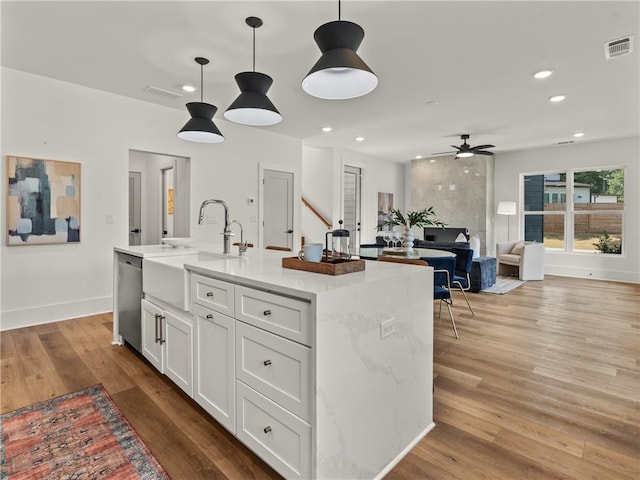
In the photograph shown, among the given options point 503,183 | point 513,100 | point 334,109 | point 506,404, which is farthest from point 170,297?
point 503,183

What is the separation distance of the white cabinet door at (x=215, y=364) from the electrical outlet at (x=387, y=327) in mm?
697

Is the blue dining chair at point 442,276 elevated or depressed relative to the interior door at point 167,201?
depressed

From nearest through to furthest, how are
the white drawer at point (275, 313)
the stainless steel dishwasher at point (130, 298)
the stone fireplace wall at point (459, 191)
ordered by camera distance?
the white drawer at point (275, 313) < the stainless steel dishwasher at point (130, 298) < the stone fireplace wall at point (459, 191)

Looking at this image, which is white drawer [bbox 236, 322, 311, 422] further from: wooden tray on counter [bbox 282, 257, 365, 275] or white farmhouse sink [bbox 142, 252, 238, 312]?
white farmhouse sink [bbox 142, 252, 238, 312]

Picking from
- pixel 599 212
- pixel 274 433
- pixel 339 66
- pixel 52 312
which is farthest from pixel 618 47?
pixel 52 312

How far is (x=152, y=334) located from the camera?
2.52m

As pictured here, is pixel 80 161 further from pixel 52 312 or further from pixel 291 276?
pixel 291 276

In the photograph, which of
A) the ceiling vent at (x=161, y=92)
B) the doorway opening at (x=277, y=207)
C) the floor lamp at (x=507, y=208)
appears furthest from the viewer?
the floor lamp at (x=507, y=208)

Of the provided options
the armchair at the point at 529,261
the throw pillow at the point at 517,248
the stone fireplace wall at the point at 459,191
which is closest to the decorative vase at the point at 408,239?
the armchair at the point at 529,261

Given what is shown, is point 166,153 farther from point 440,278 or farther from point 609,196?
point 609,196

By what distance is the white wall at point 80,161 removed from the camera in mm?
3648

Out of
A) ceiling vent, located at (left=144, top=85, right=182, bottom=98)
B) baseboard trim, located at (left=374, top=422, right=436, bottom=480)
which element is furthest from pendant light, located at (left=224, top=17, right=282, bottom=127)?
baseboard trim, located at (left=374, top=422, right=436, bottom=480)

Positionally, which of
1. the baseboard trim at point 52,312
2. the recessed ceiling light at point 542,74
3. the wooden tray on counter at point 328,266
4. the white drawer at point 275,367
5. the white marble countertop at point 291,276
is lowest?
the baseboard trim at point 52,312

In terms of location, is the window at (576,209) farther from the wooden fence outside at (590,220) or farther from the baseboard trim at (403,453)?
the baseboard trim at (403,453)
